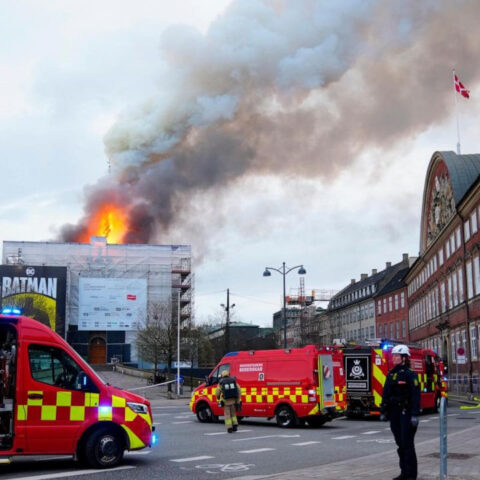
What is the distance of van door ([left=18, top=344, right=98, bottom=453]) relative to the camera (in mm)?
10047

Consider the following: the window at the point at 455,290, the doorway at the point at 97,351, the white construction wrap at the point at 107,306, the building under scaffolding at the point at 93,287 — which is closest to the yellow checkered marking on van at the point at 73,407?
the window at the point at 455,290

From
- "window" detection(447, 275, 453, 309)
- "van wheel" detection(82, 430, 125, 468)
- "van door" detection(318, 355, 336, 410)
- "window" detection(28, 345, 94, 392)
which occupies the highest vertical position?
"window" detection(447, 275, 453, 309)

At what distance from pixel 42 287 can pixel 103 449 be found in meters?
58.5

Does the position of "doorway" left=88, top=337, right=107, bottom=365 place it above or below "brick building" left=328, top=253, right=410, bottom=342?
below

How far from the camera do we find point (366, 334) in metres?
99.4

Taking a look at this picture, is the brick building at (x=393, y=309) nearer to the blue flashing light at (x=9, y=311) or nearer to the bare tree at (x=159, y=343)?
the bare tree at (x=159, y=343)

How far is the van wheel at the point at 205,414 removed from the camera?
20703mm

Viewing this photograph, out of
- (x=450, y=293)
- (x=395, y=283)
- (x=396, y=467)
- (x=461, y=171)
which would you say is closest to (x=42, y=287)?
(x=450, y=293)

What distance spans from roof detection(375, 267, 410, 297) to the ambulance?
251ft

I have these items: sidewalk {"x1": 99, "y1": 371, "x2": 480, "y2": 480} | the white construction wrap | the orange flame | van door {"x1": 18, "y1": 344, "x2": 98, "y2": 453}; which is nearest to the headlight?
van door {"x1": 18, "y1": 344, "x2": 98, "y2": 453}

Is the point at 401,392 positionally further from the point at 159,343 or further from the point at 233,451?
the point at 159,343

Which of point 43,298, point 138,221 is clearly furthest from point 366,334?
point 43,298

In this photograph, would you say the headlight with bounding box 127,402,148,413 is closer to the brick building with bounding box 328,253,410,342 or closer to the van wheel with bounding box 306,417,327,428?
the van wheel with bounding box 306,417,327,428

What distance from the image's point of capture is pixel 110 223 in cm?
8019
